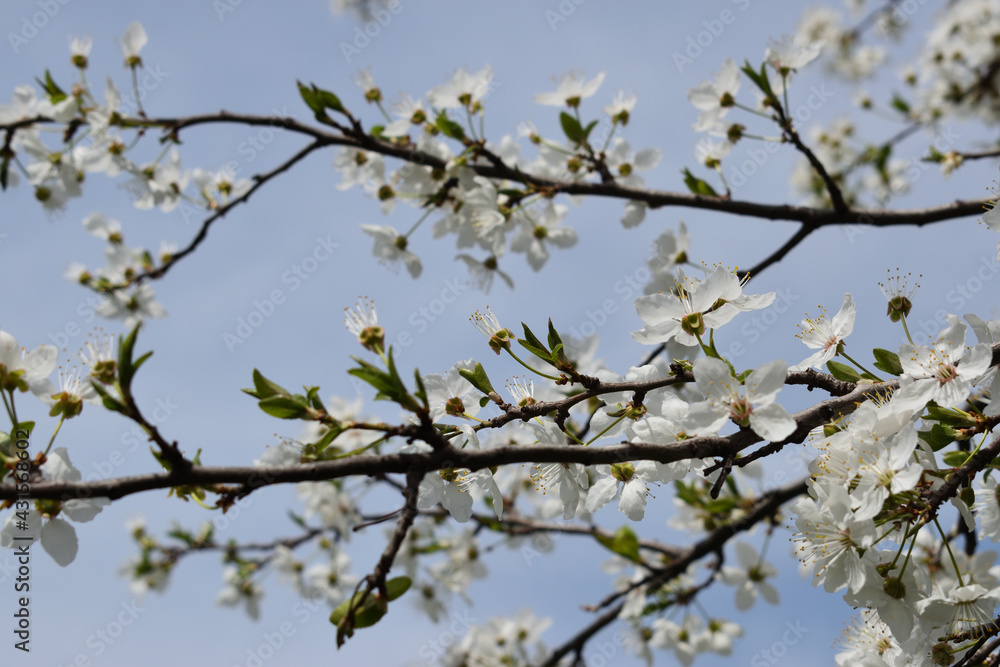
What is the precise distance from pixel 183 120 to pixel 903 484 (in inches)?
119

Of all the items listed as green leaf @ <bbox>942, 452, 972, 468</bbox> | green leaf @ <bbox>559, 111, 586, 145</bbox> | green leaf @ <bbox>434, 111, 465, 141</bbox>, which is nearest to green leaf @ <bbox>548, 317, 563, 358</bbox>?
green leaf @ <bbox>942, 452, 972, 468</bbox>

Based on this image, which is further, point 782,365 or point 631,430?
point 631,430

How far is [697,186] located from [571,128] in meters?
0.61

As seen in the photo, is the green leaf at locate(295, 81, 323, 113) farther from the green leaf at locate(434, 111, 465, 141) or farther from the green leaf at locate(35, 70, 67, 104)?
the green leaf at locate(35, 70, 67, 104)

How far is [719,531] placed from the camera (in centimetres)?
322

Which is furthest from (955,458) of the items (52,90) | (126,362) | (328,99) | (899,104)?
(899,104)

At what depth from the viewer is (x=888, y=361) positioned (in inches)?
56.2

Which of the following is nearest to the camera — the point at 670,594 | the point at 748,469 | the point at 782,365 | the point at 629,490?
the point at 782,365

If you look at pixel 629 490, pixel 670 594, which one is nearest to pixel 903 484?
pixel 629 490

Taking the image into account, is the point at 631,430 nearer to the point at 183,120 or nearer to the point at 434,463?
the point at 434,463

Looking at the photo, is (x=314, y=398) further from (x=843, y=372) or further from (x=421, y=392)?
(x=843, y=372)

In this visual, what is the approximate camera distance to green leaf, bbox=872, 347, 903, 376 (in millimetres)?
1424

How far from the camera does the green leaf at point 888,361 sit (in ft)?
4.67

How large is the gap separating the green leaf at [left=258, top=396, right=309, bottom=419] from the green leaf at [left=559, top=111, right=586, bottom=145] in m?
2.06
